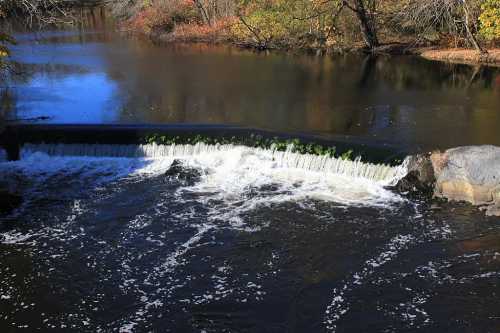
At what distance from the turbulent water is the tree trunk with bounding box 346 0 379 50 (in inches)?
742

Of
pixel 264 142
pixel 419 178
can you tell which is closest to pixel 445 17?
pixel 264 142

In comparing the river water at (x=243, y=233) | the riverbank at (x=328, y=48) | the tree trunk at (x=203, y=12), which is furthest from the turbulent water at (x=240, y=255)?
the tree trunk at (x=203, y=12)

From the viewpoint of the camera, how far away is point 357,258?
28.1ft

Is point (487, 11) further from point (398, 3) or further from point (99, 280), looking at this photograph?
point (99, 280)

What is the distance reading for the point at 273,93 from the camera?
60.1ft

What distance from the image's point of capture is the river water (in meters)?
7.30

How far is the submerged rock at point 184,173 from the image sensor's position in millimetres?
11805

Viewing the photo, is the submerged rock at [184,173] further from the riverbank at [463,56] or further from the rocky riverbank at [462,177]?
the riverbank at [463,56]

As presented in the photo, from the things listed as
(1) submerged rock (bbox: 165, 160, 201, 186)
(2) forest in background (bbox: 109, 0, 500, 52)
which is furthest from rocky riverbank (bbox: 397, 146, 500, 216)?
(2) forest in background (bbox: 109, 0, 500, 52)

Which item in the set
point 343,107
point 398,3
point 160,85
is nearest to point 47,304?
point 343,107

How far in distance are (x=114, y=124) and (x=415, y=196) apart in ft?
25.4

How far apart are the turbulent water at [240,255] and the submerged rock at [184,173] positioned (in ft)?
0.18

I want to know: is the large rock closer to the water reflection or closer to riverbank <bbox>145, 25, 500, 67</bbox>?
the water reflection

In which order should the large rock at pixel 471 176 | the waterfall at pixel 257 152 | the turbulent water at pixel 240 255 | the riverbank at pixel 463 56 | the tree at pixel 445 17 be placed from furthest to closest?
the riverbank at pixel 463 56 → the tree at pixel 445 17 → the waterfall at pixel 257 152 → the large rock at pixel 471 176 → the turbulent water at pixel 240 255
